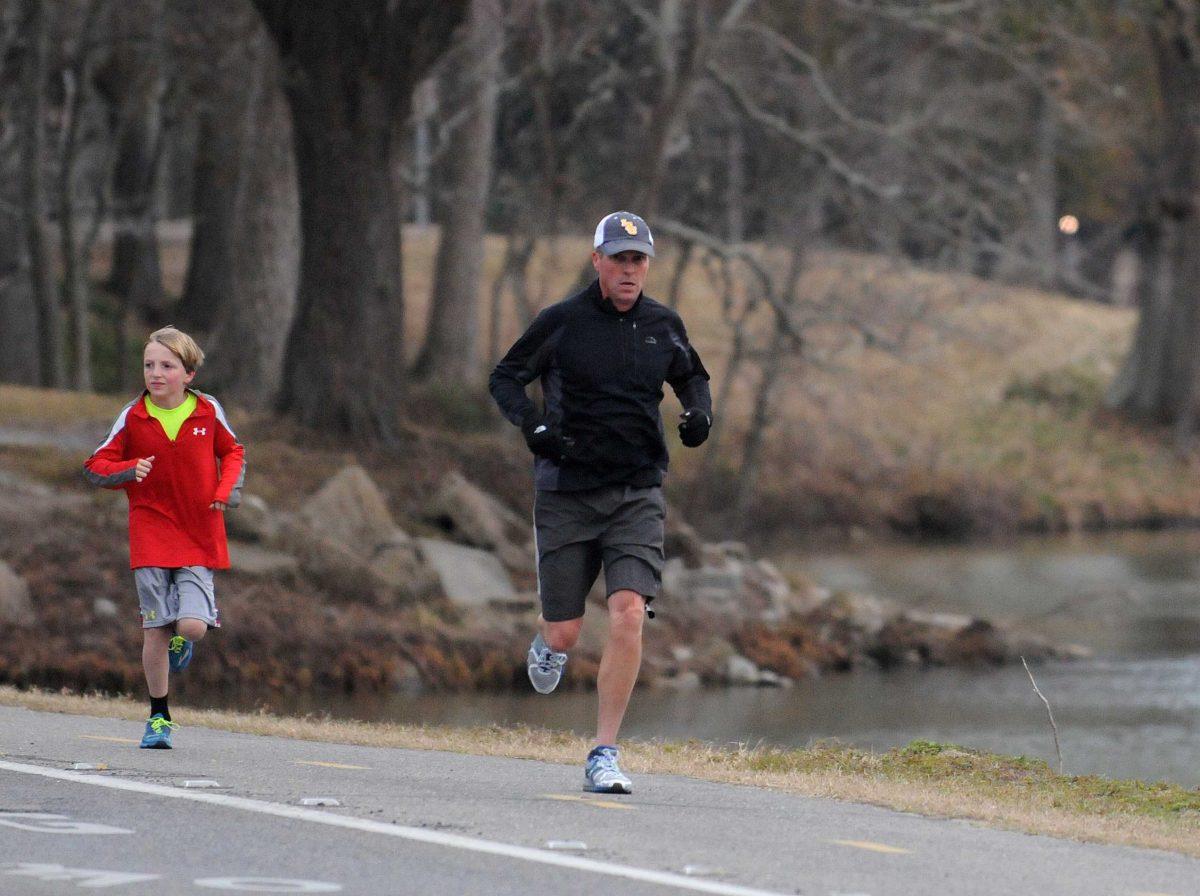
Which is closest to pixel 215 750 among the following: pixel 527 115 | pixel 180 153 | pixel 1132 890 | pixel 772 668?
pixel 1132 890

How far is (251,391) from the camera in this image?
31.2 metres

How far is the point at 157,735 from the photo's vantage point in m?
10.4

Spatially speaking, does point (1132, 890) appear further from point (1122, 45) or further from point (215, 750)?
point (1122, 45)

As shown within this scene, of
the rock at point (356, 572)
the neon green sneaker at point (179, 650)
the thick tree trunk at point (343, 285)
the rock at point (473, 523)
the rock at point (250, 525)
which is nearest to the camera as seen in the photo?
the neon green sneaker at point (179, 650)

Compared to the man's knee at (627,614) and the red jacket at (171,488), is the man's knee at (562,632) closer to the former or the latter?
the man's knee at (627,614)

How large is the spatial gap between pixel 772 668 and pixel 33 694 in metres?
11.7

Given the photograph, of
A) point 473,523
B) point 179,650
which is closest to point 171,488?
point 179,650

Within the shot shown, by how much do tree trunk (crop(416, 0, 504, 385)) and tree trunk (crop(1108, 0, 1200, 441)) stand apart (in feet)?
39.5

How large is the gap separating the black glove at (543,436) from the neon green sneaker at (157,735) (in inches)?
98.1

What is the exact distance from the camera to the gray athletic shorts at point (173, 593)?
10.2m

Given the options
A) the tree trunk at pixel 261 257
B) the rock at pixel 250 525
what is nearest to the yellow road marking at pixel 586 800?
the rock at pixel 250 525

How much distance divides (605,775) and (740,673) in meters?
14.3

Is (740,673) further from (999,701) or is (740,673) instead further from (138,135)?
(138,135)

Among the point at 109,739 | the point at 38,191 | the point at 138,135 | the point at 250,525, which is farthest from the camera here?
the point at 138,135
